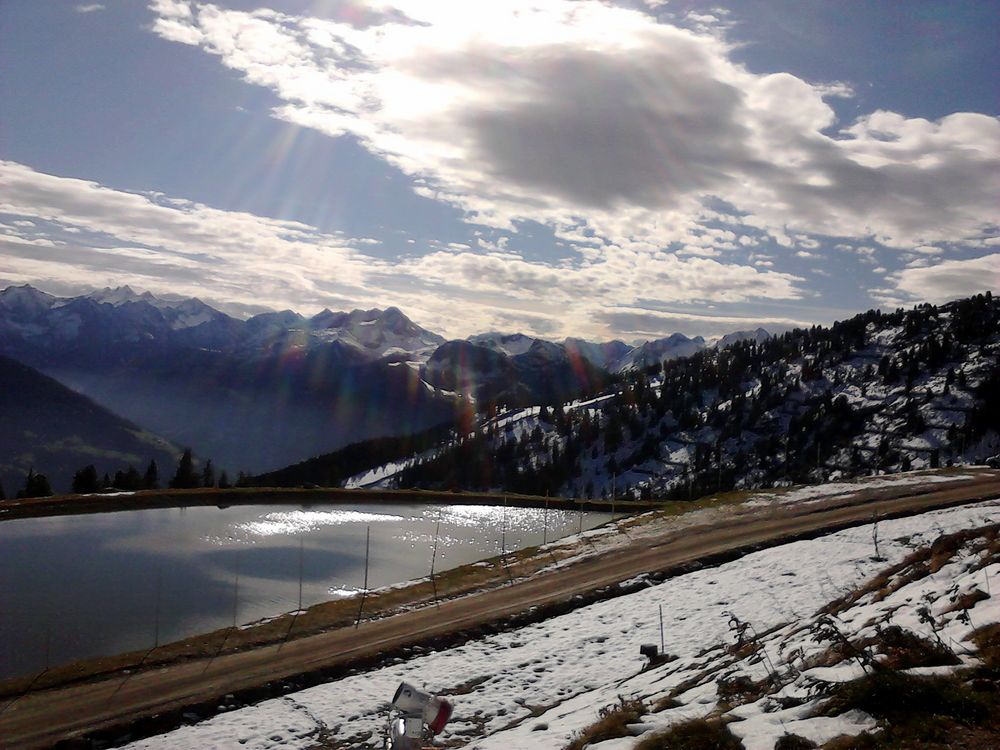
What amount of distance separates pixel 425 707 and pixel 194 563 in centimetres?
4713

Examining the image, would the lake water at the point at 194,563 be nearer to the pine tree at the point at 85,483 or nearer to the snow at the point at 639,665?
the snow at the point at 639,665

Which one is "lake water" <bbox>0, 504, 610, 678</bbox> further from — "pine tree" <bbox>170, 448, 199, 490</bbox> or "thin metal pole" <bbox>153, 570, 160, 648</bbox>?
"pine tree" <bbox>170, 448, 199, 490</bbox>

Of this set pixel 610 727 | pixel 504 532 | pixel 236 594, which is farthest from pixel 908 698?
pixel 504 532

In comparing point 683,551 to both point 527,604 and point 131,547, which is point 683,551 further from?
point 131,547

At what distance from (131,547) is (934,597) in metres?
60.4

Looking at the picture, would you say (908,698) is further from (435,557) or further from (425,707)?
(435,557)

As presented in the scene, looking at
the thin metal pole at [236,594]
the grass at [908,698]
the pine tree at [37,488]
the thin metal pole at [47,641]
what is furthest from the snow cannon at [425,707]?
the pine tree at [37,488]

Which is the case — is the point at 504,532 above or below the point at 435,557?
above

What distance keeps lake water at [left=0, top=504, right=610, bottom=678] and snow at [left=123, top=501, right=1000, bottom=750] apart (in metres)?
15.5

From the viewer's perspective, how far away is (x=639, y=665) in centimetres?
2980

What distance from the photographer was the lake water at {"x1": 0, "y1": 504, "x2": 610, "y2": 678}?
39.6m

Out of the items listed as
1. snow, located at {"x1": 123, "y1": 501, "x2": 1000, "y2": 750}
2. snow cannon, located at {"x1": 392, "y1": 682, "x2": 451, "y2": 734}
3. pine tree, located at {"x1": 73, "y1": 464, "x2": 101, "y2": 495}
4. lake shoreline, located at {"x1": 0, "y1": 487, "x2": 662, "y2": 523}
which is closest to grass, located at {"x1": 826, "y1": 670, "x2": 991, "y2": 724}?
snow, located at {"x1": 123, "y1": 501, "x2": 1000, "y2": 750}

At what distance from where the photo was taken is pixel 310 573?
182 feet

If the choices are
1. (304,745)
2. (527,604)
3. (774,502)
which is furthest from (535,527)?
(304,745)
